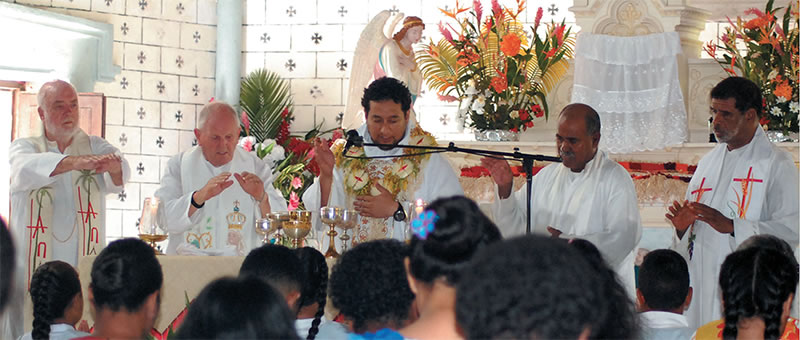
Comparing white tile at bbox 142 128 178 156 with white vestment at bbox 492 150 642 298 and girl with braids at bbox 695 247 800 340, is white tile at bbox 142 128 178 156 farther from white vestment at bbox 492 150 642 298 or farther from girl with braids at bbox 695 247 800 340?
girl with braids at bbox 695 247 800 340

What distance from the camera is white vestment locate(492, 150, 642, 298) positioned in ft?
17.6

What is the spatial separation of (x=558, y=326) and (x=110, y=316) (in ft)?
6.06

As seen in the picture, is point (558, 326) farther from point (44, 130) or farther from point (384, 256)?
point (44, 130)

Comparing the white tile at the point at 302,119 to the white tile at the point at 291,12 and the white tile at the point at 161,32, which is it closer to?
the white tile at the point at 291,12

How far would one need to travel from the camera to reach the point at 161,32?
1126 cm

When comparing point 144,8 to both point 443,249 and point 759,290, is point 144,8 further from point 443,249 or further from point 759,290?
point 443,249

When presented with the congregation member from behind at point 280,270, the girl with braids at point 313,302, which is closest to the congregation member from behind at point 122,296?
the congregation member from behind at point 280,270

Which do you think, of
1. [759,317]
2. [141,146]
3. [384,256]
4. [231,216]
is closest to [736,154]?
[759,317]

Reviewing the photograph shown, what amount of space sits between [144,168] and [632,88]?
5.26 m

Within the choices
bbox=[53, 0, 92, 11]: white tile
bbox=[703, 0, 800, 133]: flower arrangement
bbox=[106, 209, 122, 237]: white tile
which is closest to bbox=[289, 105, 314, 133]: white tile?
bbox=[106, 209, 122, 237]: white tile

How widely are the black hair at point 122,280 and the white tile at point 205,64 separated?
844 cm

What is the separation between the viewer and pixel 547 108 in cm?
959

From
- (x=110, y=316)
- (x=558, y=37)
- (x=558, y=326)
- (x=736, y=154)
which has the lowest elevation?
(x=110, y=316)

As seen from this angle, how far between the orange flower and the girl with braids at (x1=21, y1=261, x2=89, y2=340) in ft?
18.8
